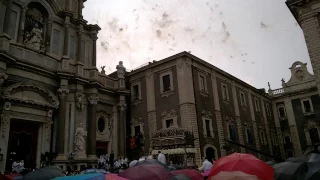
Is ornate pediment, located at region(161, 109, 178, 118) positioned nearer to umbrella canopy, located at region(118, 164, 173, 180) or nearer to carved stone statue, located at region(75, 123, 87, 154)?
carved stone statue, located at region(75, 123, 87, 154)

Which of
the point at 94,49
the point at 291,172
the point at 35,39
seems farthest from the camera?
the point at 94,49

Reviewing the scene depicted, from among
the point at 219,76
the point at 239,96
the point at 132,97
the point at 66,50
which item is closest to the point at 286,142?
the point at 239,96

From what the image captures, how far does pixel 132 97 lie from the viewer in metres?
28.7

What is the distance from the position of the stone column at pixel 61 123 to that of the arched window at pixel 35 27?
394cm

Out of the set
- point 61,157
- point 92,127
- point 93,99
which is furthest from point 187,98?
point 61,157

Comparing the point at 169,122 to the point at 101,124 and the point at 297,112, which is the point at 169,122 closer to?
the point at 101,124

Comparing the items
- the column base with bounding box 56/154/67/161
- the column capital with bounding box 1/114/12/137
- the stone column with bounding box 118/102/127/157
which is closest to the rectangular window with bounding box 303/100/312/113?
the stone column with bounding box 118/102/127/157

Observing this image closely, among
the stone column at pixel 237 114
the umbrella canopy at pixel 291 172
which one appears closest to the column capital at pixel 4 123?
the umbrella canopy at pixel 291 172

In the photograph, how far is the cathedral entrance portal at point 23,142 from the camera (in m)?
18.2

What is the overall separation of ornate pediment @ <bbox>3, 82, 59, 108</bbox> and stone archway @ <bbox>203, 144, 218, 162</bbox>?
530 inches

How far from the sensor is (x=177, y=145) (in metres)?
21.1

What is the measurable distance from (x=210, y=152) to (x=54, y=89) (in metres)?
15.1

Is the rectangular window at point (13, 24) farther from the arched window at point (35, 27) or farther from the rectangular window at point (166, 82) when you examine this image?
the rectangular window at point (166, 82)

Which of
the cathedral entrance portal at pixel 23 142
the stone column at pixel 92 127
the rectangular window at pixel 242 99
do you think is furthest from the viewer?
the rectangular window at pixel 242 99
